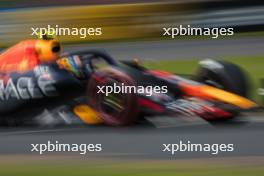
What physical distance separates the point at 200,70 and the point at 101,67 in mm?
748

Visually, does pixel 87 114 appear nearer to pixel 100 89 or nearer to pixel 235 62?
pixel 100 89

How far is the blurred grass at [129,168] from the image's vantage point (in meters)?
4.29

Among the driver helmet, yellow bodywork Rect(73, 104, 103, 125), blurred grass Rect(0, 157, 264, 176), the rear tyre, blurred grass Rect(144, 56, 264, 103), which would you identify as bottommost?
→ blurred grass Rect(0, 157, 264, 176)

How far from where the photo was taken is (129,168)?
174 inches

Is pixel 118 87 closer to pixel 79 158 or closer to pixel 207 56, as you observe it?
pixel 79 158

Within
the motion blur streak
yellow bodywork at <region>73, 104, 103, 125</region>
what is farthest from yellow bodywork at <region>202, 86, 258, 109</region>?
yellow bodywork at <region>73, 104, 103, 125</region>

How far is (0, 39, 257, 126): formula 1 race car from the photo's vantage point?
5316 mm

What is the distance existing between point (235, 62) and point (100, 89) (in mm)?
2316

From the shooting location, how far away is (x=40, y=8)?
22.3 feet

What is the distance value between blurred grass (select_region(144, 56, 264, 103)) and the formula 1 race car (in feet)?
2.38

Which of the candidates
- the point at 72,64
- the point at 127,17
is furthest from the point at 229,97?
the point at 127,17

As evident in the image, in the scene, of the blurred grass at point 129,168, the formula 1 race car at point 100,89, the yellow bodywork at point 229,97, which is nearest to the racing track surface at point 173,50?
the formula 1 race car at point 100,89

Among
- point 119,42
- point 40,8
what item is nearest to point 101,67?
point 40,8

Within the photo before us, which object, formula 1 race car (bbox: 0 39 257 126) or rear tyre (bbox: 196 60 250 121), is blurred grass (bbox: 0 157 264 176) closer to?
formula 1 race car (bbox: 0 39 257 126)
